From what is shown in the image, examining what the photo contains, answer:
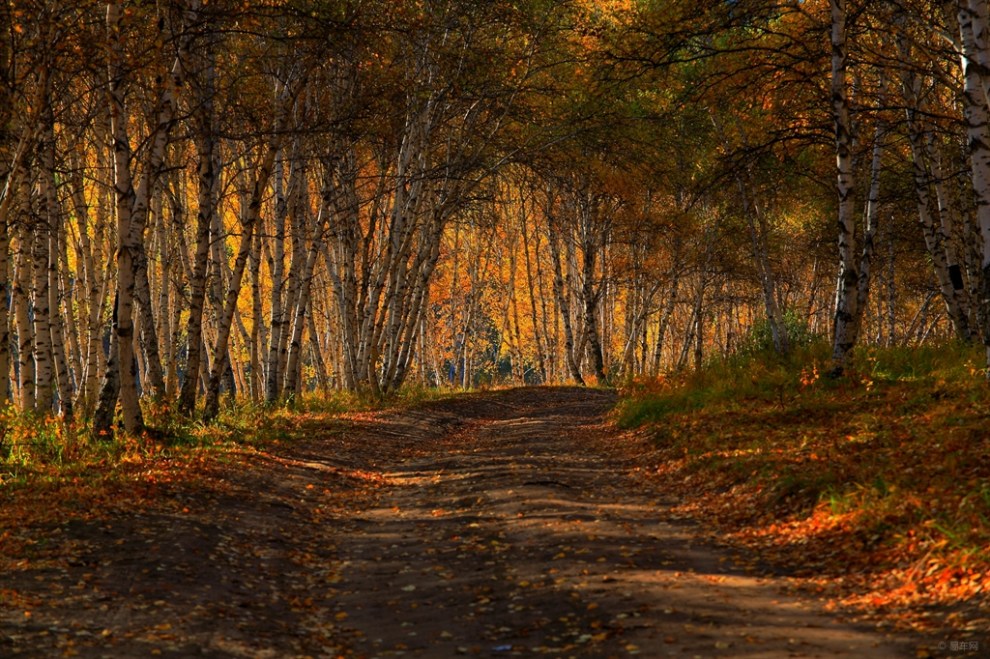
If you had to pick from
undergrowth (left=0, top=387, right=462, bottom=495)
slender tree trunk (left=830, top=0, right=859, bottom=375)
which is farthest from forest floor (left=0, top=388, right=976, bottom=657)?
slender tree trunk (left=830, top=0, right=859, bottom=375)

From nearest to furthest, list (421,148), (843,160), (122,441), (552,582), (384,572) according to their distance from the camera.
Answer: (552,582)
(384,572)
(122,441)
(843,160)
(421,148)

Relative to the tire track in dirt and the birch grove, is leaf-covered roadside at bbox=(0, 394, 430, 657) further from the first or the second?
the birch grove

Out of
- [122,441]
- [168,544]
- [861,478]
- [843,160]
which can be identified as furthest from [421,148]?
[861,478]

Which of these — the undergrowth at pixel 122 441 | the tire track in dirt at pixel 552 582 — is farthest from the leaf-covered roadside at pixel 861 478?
the undergrowth at pixel 122 441

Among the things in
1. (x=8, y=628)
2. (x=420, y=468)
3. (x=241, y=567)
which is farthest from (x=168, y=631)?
(x=420, y=468)

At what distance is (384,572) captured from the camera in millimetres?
8188

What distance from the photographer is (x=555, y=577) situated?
7.41m

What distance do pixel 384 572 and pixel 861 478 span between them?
4.79m

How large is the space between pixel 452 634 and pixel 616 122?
1832 cm

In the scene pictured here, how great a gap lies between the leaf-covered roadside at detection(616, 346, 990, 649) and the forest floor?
1.42 ft

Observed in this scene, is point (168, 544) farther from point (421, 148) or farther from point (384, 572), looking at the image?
point (421, 148)

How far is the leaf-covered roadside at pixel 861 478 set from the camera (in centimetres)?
636

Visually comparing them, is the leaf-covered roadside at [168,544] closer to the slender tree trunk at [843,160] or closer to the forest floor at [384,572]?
the forest floor at [384,572]

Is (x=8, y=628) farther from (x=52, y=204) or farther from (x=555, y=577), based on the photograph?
(x=52, y=204)
